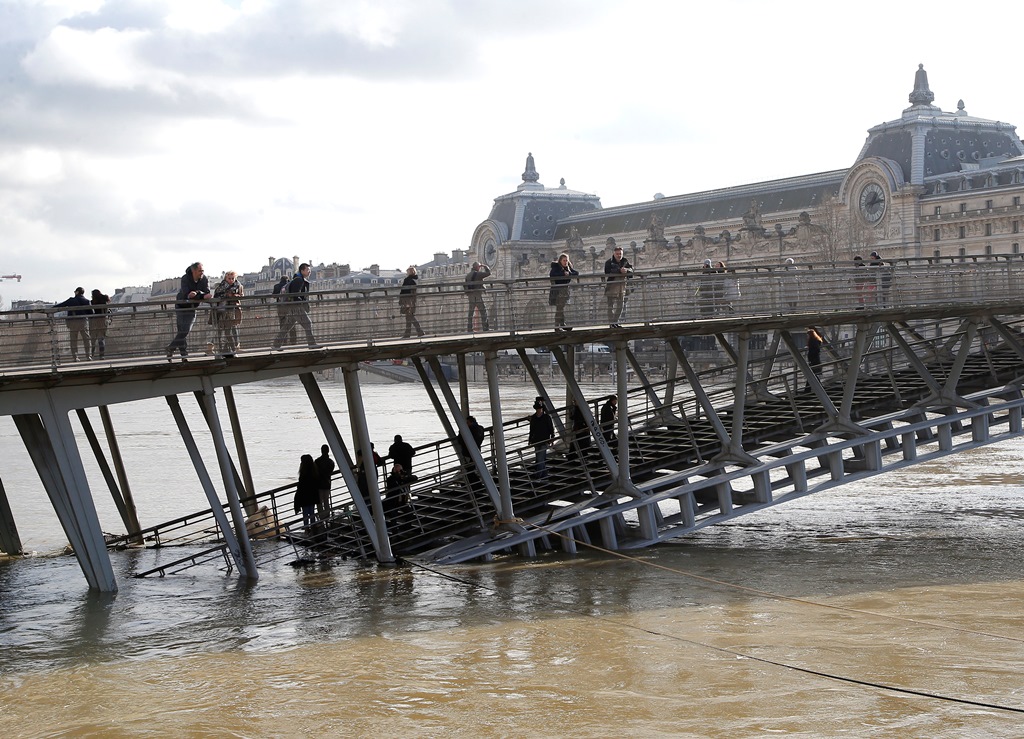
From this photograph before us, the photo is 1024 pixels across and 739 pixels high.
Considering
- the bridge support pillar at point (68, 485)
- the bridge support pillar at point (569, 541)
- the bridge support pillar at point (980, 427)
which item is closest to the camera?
the bridge support pillar at point (68, 485)

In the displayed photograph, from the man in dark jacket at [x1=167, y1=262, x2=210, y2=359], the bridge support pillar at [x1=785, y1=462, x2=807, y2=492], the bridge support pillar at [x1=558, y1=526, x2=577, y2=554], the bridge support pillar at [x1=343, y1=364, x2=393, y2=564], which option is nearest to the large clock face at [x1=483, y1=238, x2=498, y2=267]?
the bridge support pillar at [x1=785, y1=462, x2=807, y2=492]

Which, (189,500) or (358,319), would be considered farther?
(189,500)

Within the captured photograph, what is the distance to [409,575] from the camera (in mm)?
18531

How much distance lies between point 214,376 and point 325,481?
354cm

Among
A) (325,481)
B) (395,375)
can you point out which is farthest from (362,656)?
(395,375)

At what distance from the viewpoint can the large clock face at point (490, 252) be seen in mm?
156500

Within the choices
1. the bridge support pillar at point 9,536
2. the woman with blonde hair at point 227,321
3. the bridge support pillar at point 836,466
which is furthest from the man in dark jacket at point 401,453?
the bridge support pillar at point 9,536

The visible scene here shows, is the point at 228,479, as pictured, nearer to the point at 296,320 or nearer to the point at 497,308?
the point at 296,320

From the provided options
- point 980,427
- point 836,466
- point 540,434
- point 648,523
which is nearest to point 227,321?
point 540,434

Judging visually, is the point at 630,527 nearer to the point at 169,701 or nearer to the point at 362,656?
the point at 362,656

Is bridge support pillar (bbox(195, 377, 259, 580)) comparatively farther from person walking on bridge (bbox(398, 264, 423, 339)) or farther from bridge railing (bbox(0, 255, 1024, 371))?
person walking on bridge (bbox(398, 264, 423, 339))

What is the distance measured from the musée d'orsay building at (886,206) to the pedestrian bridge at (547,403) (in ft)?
232

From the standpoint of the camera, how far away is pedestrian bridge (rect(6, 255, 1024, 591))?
17.2m

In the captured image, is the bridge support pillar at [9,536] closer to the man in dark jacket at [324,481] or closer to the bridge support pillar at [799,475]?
the man in dark jacket at [324,481]
